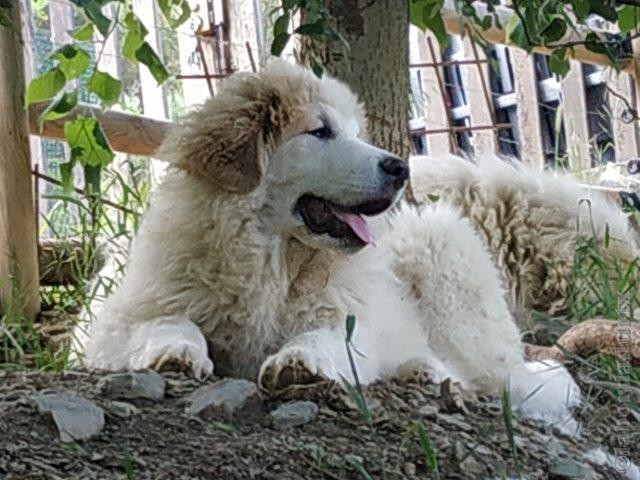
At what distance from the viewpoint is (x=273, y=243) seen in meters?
3.32

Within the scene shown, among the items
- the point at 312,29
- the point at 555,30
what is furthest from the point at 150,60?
the point at 555,30

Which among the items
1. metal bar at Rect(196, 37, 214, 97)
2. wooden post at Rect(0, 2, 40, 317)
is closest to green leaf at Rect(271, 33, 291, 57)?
wooden post at Rect(0, 2, 40, 317)

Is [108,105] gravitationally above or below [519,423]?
above

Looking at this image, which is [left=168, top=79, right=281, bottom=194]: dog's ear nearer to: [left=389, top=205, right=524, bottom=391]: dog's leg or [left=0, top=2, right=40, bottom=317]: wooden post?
[left=389, top=205, right=524, bottom=391]: dog's leg

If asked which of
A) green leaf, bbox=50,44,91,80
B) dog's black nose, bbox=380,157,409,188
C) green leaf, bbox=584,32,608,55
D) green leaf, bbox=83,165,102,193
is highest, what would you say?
green leaf, bbox=50,44,91,80

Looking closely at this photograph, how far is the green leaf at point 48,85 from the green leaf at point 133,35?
171 millimetres

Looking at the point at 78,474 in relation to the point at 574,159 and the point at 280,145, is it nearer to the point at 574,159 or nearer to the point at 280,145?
the point at 280,145

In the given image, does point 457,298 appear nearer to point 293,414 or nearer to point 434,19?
point 434,19

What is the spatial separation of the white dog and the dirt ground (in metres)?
0.36

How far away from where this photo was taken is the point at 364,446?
7.85ft

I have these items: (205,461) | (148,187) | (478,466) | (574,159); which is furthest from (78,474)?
(574,159)

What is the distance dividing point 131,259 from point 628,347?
1.45 m

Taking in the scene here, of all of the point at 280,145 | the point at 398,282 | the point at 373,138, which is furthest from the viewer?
the point at 373,138

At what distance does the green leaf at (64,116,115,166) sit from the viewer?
10.5 ft
